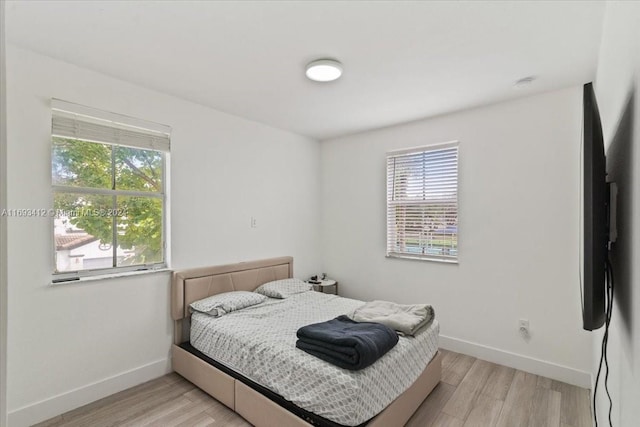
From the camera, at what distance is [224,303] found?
2713mm

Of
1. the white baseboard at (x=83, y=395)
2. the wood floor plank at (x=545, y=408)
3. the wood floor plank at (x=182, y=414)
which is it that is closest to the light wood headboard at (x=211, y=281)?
the white baseboard at (x=83, y=395)

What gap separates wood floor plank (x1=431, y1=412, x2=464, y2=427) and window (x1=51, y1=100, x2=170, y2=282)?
8.76 feet

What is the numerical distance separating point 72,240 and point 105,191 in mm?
450

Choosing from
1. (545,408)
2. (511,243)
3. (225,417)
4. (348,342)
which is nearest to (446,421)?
(545,408)

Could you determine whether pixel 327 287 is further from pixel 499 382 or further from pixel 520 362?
pixel 520 362

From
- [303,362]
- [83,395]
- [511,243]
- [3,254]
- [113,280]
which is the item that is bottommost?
[83,395]

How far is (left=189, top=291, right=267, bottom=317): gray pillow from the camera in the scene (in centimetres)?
265

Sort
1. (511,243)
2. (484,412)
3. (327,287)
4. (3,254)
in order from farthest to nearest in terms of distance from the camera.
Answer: (327,287) < (511,243) < (484,412) < (3,254)

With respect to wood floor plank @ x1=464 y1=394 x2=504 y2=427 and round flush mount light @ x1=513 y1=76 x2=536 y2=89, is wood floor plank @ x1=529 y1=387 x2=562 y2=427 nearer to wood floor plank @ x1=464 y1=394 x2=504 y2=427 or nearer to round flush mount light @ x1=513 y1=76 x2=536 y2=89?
wood floor plank @ x1=464 y1=394 x2=504 y2=427

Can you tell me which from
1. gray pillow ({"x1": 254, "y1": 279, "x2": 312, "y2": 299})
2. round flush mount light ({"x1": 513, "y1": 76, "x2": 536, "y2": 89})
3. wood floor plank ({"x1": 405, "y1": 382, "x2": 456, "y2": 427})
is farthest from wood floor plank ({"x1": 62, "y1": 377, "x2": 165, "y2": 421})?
round flush mount light ({"x1": 513, "y1": 76, "x2": 536, "y2": 89})

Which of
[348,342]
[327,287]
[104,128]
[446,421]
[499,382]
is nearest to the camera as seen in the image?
[348,342]

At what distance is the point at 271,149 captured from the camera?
3.78m

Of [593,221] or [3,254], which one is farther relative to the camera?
[593,221]

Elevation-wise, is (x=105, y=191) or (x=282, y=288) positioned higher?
(x=105, y=191)
